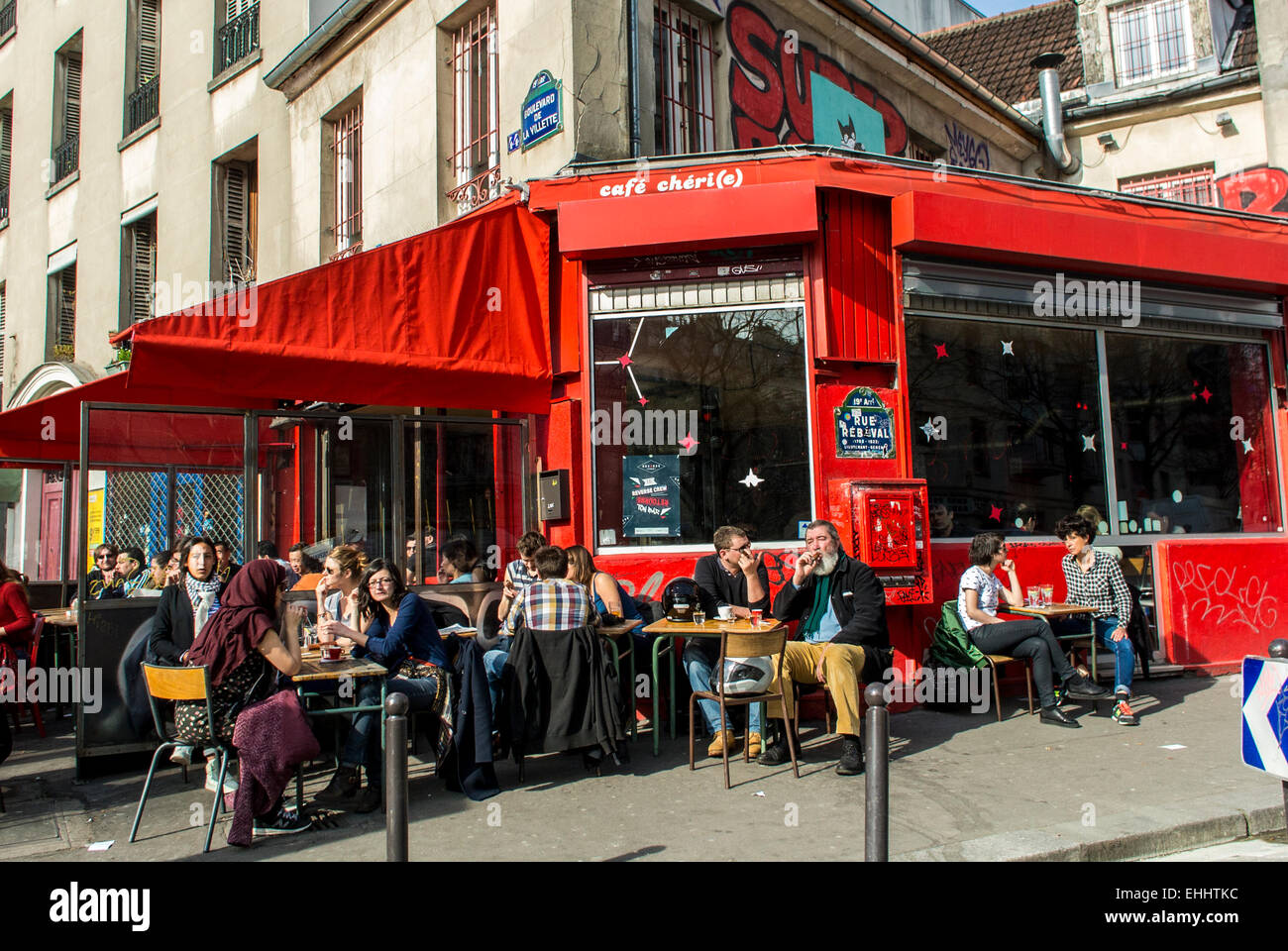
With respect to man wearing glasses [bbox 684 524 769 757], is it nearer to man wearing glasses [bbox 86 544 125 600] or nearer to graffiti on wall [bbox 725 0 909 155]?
graffiti on wall [bbox 725 0 909 155]

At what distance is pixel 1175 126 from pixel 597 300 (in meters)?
11.1

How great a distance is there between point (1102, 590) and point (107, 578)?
860cm

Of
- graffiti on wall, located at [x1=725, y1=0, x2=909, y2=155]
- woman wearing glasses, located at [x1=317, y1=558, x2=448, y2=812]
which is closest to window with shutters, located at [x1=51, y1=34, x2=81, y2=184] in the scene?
graffiti on wall, located at [x1=725, y1=0, x2=909, y2=155]

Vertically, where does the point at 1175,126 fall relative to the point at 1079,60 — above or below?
below

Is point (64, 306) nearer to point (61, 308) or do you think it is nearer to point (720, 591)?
point (61, 308)

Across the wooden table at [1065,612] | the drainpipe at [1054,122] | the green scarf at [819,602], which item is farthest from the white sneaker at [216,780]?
the drainpipe at [1054,122]

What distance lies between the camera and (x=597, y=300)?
7938 mm

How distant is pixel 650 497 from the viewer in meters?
7.84

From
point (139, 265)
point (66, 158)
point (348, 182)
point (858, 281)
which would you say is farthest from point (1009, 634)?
point (66, 158)

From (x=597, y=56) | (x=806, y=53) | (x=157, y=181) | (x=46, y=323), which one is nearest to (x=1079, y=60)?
(x=806, y=53)

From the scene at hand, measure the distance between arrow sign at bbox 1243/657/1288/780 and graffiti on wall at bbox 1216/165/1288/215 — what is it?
10.7 m

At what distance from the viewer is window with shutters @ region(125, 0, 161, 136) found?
1480cm

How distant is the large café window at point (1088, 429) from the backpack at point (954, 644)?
112 centimetres
